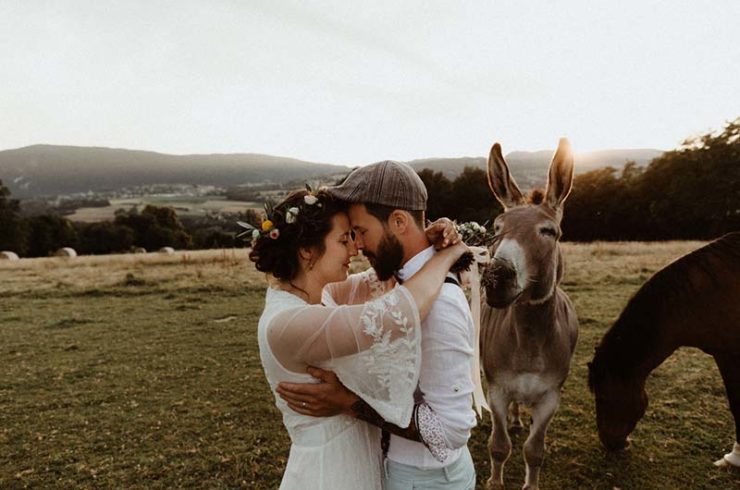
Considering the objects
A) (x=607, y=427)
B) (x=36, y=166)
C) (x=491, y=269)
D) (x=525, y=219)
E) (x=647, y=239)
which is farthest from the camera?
(x=36, y=166)

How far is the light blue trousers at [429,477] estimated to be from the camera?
6.24 feet

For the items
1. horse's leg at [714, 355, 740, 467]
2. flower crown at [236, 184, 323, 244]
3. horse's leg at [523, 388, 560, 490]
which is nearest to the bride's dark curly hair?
flower crown at [236, 184, 323, 244]

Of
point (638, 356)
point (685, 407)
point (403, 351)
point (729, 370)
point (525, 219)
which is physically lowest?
point (685, 407)

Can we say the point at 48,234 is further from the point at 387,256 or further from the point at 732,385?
the point at 732,385

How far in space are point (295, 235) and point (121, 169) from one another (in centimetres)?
18571

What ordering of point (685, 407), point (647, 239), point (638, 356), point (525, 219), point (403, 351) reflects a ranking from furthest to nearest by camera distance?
point (647, 239) → point (685, 407) → point (638, 356) → point (525, 219) → point (403, 351)

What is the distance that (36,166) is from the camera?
16538 cm

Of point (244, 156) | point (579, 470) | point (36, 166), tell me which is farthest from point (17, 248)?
point (36, 166)

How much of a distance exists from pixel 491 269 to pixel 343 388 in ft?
4.60

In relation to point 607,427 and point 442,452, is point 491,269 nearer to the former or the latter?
point 442,452

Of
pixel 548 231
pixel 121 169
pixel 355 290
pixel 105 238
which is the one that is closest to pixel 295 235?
pixel 355 290

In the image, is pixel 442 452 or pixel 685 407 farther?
pixel 685 407

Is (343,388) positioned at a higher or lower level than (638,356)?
higher

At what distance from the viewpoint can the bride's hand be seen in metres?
1.99
